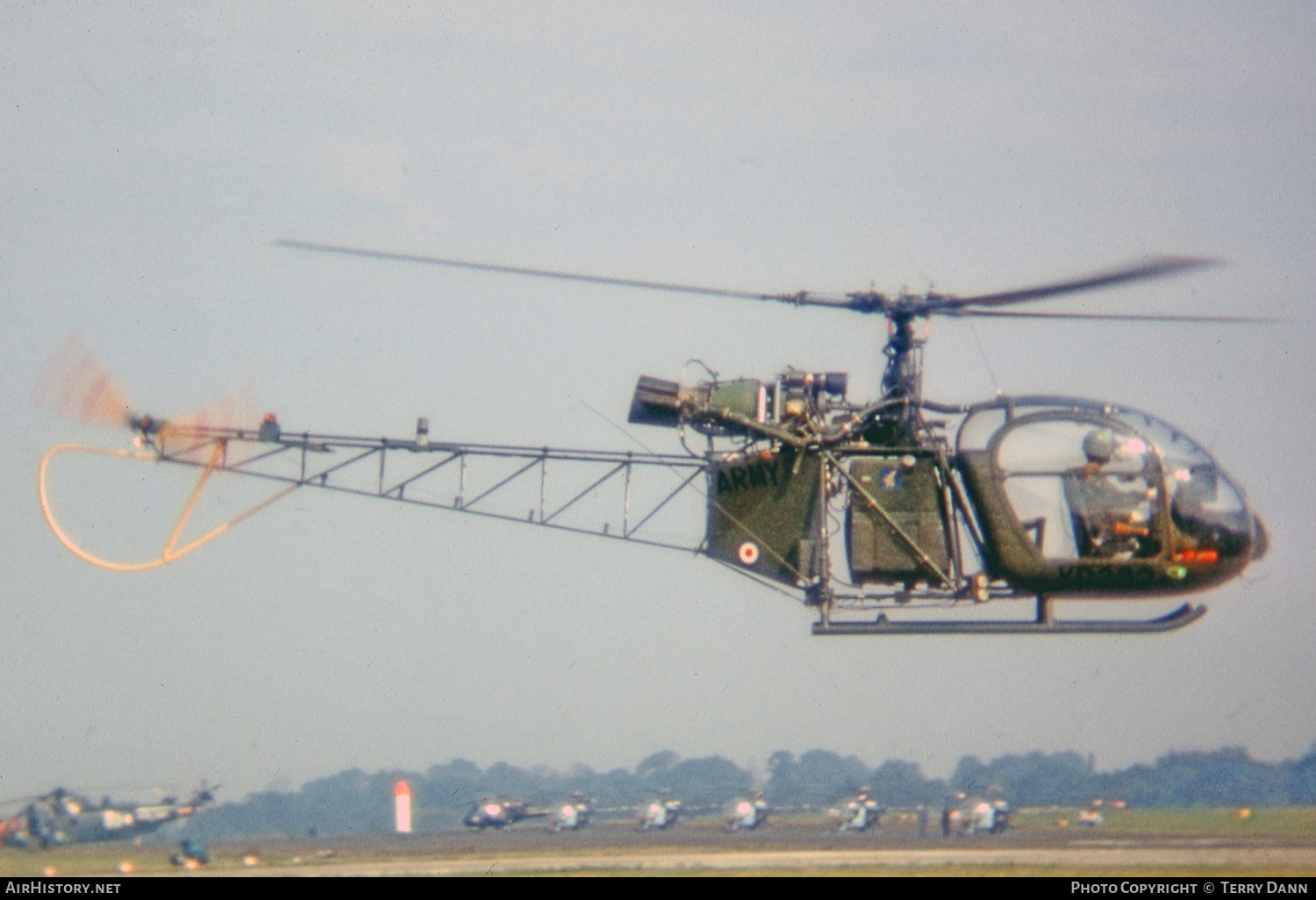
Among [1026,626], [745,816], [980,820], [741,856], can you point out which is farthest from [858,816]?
[1026,626]

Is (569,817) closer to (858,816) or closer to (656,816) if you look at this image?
(656,816)

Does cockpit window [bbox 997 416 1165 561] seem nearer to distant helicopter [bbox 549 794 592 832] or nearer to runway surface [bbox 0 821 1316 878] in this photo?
runway surface [bbox 0 821 1316 878]

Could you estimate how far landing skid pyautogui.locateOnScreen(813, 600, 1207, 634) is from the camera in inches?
610

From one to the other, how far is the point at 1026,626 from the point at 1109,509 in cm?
162

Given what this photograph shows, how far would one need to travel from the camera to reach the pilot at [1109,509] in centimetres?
1517

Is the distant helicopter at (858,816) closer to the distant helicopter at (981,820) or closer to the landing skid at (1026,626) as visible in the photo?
the distant helicopter at (981,820)

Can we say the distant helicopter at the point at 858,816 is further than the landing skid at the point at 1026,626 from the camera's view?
Yes

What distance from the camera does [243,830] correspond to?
43.5 meters

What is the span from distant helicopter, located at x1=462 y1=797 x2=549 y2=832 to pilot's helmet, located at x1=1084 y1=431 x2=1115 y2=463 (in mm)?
33318

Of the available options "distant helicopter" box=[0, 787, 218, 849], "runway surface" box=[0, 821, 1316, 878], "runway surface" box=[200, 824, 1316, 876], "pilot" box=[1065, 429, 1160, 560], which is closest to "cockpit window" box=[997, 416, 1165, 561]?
"pilot" box=[1065, 429, 1160, 560]

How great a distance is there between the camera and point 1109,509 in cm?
1521

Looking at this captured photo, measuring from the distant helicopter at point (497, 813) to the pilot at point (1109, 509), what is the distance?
33.1 metres

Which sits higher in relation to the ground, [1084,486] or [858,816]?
[1084,486]

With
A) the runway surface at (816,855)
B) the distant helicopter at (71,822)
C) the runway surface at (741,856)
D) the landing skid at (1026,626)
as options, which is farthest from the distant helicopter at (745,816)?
the landing skid at (1026,626)
